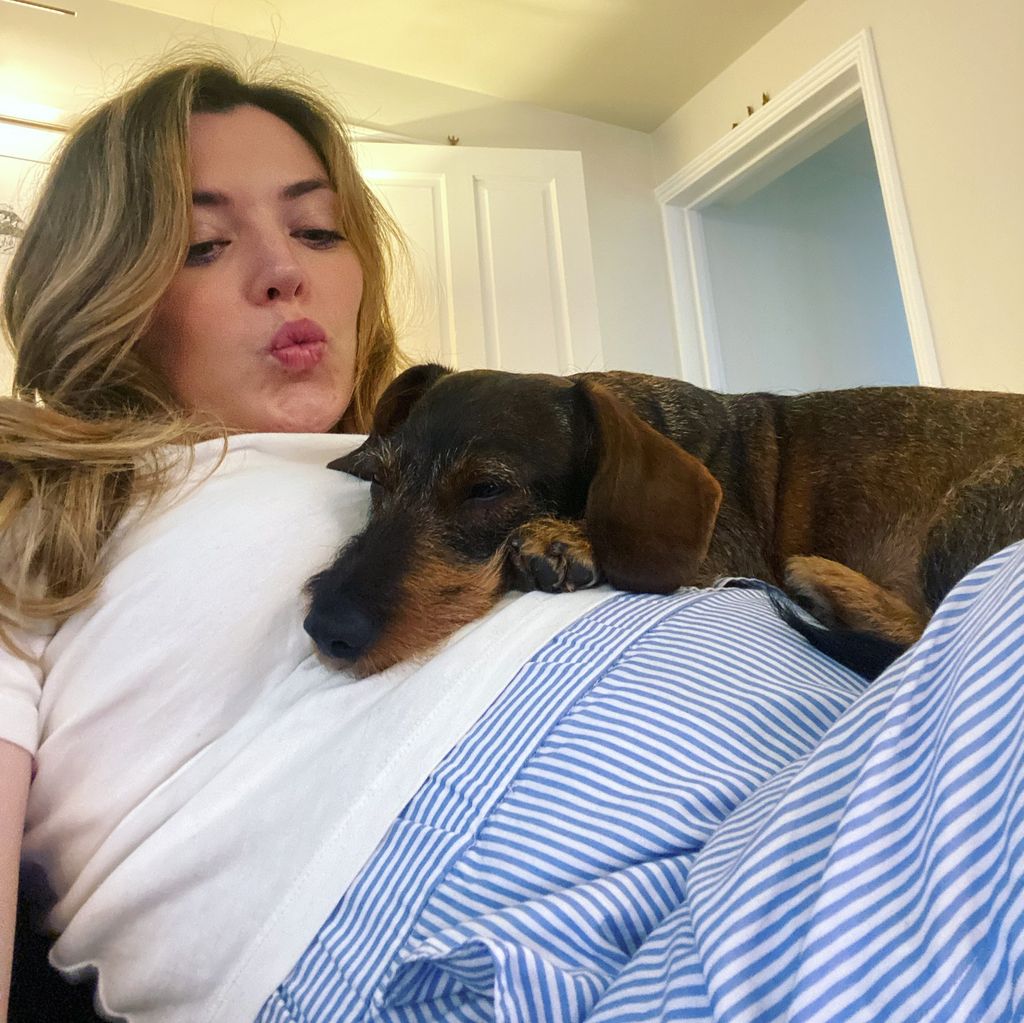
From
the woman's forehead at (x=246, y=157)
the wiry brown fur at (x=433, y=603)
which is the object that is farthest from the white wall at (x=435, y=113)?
the wiry brown fur at (x=433, y=603)

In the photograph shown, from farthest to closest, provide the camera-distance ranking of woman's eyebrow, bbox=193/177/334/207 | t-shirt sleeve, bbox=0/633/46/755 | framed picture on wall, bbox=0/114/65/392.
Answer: framed picture on wall, bbox=0/114/65/392, woman's eyebrow, bbox=193/177/334/207, t-shirt sleeve, bbox=0/633/46/755

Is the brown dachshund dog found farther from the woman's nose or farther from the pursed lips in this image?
the woman's nose

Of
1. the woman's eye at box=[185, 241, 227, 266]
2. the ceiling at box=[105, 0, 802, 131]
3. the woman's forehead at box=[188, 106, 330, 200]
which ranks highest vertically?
the ceiling at box=[105, 0, 802, 131]

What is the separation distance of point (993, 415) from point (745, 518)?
416 millimetres

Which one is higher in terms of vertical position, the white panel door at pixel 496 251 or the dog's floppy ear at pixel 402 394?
the white panel door at pixel 496 251

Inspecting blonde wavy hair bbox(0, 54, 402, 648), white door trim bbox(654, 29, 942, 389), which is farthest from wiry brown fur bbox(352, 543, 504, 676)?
white door trim bbox(654, 29, 942, 389)

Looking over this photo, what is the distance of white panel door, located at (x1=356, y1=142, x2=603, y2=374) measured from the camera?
378 cm

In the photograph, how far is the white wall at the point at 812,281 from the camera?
473 cm

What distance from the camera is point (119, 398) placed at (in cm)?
129

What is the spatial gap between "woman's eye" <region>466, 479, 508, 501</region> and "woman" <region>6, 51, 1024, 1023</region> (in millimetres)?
158

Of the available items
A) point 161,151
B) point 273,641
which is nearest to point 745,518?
point 273,641

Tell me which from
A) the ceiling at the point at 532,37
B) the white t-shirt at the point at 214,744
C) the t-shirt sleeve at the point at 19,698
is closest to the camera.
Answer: the white t-shirt at the point at 214,744

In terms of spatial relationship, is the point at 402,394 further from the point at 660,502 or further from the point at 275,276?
the point at 660,502

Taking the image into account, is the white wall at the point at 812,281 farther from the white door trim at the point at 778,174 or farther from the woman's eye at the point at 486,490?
the woman's eye at the point at 486,490
